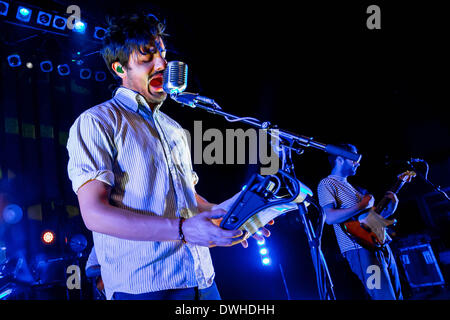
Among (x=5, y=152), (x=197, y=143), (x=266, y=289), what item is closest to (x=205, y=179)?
(x=197, y=143)

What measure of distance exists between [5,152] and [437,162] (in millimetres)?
9173

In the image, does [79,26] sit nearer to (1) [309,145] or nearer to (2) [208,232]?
(1) [309,145]

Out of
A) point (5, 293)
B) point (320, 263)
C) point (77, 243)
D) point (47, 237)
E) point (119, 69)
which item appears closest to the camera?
point (119, 69)

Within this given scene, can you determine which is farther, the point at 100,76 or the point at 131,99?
the point at 100,76

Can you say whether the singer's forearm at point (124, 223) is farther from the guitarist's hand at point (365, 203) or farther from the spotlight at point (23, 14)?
the spotlight at point (23, 14)

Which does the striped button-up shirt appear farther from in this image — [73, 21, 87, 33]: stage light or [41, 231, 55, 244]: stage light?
[41, 231, 55, 244]: stage light

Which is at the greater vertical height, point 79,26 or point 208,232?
point 79,26

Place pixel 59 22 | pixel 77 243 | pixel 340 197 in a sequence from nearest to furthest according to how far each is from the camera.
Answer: pixel 340 197 → pixel 59 22 → pixel 77 243

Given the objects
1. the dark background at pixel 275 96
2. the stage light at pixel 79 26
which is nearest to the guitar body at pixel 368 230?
the dark background at pixel 275 96

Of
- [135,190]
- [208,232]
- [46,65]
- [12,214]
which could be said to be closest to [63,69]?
[46,65]

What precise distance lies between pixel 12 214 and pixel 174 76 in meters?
5.67

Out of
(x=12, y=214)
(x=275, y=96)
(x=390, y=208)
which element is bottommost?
(x=12, y=214)

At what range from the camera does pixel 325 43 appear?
6266mm

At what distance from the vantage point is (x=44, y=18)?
5.34 meters
